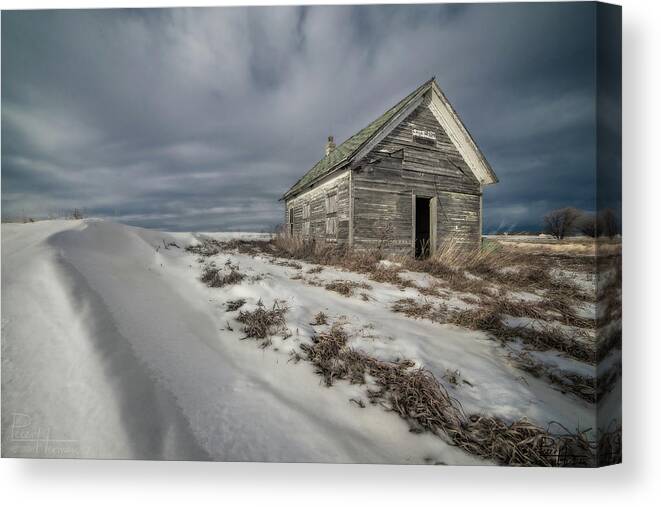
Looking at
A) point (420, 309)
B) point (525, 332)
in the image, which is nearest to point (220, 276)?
point (420, 309)

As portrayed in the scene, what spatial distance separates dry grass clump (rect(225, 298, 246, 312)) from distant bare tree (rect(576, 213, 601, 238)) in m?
3.37

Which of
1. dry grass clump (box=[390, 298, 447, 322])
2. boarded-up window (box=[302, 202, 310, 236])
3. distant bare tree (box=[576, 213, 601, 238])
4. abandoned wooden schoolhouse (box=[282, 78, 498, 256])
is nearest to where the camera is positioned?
distant bare tree (box=[576, 213, 601, 238])

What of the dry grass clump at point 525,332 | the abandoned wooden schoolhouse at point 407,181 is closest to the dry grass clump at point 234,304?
the dry grass clump at point 525,332

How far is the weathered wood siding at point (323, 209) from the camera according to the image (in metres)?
5.51

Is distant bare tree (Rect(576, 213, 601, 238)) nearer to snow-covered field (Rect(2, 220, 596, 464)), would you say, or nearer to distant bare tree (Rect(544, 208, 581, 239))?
distant bare tree (Rect(544, 208, 581, 239))

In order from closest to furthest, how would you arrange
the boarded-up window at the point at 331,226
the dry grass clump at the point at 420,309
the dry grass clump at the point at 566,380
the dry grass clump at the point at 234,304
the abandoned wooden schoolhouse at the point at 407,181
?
the dry grass clump at the point at 566,380, the dry grass clump at the point at 234,304, the dry grass clump at the point at 420,309, the abandoned wooden schoolhouse at the point at 407,181, the boarded-up window at the point at 331,226

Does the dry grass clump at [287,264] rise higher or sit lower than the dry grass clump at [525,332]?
higher

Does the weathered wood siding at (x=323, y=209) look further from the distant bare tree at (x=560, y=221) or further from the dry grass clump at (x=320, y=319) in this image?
the distant bare tree at (x=560, y=221)

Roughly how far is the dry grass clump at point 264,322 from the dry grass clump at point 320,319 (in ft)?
0.94

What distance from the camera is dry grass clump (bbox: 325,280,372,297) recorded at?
2.79 meters

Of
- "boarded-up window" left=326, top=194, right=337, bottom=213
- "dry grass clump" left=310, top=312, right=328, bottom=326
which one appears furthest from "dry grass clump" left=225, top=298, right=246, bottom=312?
"boarded-up window" left=326, top=194, right=337, bottom=213

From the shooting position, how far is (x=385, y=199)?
5363 millimetres

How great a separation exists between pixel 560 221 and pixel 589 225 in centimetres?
25

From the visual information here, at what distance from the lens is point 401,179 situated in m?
5.39
